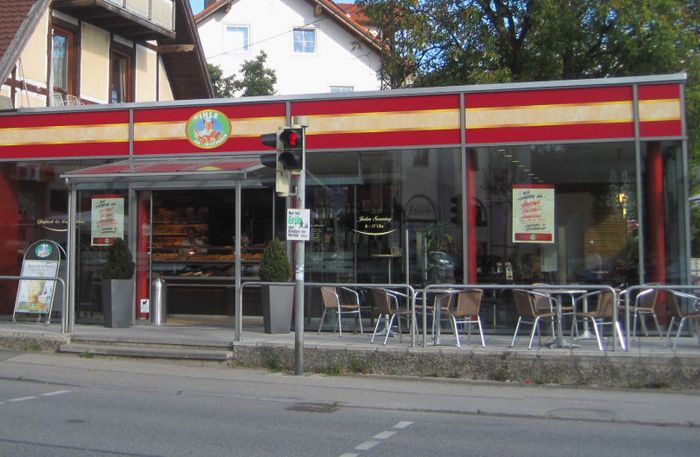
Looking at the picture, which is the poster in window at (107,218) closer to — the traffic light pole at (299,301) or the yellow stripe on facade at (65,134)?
the yellow stripe on facade at (65,134)

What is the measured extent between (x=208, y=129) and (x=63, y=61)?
20.9 feet

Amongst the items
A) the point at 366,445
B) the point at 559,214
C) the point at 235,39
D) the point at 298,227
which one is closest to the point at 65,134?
the point at 298,227

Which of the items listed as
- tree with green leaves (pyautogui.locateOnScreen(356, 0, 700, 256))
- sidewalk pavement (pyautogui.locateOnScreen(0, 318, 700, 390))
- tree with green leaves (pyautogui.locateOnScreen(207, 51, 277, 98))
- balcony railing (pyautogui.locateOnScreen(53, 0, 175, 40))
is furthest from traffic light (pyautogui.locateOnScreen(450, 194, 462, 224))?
tree with green leaves (pyautogui.locateOnScreen(207, 51, 277, 98))

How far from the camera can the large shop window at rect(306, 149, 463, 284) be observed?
13.3 m

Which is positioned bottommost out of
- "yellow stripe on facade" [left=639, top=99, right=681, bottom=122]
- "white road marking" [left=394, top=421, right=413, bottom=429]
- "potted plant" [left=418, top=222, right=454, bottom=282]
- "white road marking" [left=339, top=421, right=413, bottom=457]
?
"white road marking" [left=394, top=421, right=413, bottom=429]

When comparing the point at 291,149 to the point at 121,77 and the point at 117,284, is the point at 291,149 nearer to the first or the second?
the point at 117,284

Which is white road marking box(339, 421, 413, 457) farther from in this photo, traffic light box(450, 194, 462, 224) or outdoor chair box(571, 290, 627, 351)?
traffic light box(450, 194, 462, 224)

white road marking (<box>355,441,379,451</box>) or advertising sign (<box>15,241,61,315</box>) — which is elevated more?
advertising sign (<box>15,241,61,315</box>)

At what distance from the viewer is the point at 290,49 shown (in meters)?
43.2

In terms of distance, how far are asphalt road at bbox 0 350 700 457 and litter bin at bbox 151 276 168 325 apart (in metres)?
3.01

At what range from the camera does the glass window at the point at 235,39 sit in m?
43.8

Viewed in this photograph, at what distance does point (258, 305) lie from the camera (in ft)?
50.1

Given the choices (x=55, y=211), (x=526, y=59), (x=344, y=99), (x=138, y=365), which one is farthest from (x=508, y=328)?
(x=55, y=211)

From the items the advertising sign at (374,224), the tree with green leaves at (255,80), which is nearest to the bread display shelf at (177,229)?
the advertising sign at (374,224)
